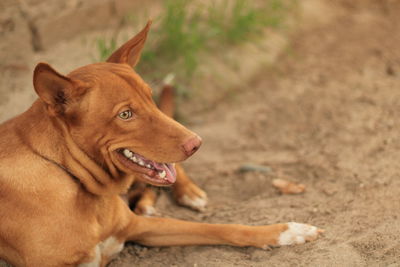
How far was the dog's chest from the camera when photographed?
333cm

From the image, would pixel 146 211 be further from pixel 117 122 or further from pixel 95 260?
pixel 117 122

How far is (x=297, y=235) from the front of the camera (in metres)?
3.58

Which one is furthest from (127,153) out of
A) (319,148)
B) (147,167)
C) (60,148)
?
(319,148)

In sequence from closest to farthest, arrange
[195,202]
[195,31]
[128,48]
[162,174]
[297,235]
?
[162,174] → [128,48] → [297,235] → [195,202] → [195,31]

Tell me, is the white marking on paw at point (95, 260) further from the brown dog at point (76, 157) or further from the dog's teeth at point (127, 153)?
the dog's teeth at point (127, 153)

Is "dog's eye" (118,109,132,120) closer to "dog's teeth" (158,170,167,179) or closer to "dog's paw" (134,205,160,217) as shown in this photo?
"dog's teeth" (158,170,167,179)

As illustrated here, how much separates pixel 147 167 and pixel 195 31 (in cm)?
299

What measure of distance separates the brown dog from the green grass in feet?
7.33

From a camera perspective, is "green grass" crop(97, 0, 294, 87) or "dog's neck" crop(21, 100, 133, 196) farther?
"green grass" crop(97, 0, 294, 87)

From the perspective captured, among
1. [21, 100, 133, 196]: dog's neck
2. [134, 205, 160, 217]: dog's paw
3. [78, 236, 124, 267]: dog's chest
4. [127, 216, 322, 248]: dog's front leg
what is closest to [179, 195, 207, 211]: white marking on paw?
[134, 205, 160, 217]: dog's paw

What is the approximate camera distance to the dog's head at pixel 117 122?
2947 mm

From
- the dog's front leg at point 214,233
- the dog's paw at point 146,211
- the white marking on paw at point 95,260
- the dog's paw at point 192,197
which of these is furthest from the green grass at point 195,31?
the white marking on paw at point 95,260

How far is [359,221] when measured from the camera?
12.0ft

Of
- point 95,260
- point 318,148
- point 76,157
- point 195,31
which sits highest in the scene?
point 76,157
